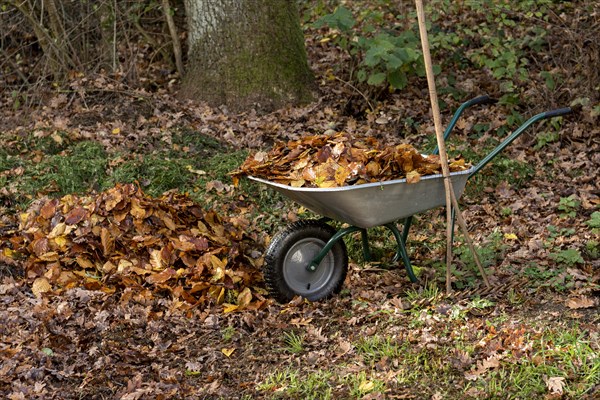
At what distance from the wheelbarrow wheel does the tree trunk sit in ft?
10.7

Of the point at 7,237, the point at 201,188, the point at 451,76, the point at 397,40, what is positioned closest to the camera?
the point at 7,237

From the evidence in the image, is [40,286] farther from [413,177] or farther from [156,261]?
[413,177]

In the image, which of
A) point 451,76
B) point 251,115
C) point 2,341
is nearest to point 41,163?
point 251,115

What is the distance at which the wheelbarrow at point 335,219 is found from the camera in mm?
4348

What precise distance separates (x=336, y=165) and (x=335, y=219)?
0.39 meters

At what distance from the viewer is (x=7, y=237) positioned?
5332 mm

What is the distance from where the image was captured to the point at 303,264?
186 inches

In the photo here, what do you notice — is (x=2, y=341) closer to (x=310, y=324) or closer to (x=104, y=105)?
(x=310, y=324)

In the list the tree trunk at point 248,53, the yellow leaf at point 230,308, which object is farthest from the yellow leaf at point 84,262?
the tree trunk at point 248,53

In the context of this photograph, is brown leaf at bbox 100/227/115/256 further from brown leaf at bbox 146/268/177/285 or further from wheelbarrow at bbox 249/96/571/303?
wheelbarrow at bbox 249/96/571/303

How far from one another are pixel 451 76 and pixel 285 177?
403cm

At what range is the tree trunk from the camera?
7.81m

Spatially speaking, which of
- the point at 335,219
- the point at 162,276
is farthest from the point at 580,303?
the point at 162,276

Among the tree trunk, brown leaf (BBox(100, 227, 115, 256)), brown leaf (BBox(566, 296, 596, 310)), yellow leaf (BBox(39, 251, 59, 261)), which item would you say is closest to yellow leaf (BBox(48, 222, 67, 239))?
yellow leaf (BBox(39, 251, 59, 261))
